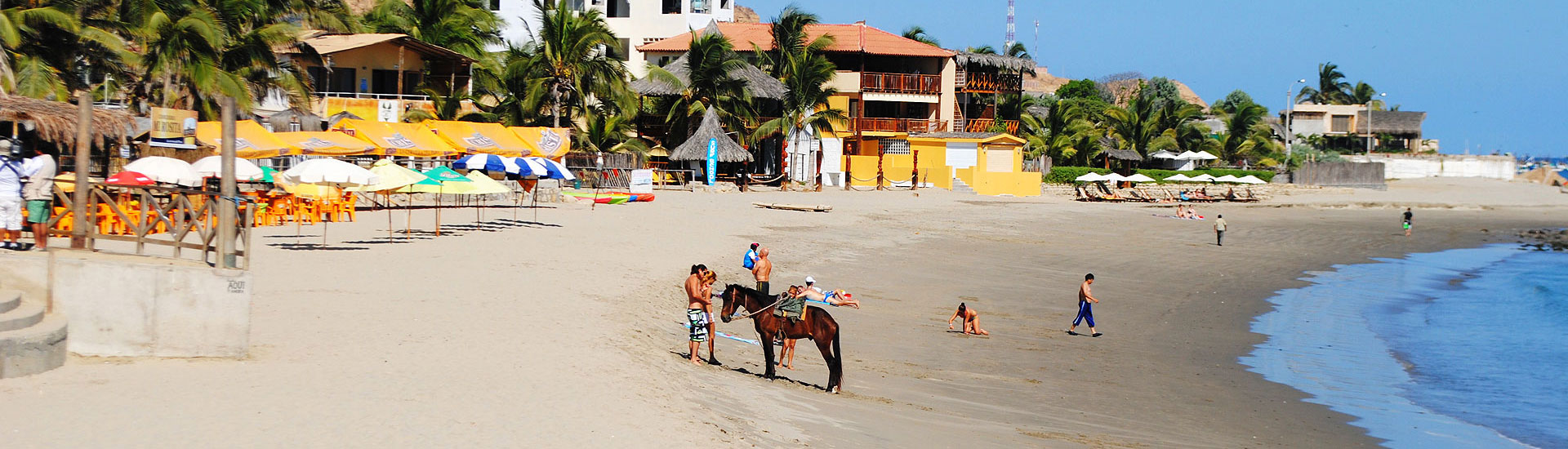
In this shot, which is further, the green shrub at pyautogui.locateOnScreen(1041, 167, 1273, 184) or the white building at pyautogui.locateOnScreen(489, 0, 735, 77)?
the white building at pyautogui.locateOnScreen(489, 0, 735, 77)

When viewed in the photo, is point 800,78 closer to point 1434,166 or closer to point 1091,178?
point 1091,178

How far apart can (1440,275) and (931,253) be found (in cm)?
1145

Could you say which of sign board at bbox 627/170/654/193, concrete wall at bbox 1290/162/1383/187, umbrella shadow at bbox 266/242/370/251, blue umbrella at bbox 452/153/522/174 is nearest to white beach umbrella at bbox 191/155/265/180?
umbrella shadow at bbox 266/242/370/251

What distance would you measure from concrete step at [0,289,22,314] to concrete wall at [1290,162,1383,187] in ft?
186

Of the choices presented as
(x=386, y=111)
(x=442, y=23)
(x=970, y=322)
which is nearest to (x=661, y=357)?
(x=970, y=322)

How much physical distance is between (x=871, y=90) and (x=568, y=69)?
15466 mm

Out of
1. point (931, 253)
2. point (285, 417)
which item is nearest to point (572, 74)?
point (931, 253)

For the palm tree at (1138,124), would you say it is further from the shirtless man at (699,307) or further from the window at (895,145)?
the shirtless man at (699,307)

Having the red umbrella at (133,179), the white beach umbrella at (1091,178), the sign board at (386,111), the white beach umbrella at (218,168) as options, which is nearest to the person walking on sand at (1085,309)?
the white beach umbrella at (218,168)

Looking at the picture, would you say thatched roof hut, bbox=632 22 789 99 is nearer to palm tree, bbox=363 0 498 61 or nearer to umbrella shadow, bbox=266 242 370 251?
palm tree, bbox=363 0 498 61

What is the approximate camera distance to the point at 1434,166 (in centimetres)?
7988

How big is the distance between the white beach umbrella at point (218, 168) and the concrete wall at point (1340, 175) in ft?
160

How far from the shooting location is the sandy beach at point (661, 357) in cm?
783

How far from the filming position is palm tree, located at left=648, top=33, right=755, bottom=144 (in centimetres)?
4247
